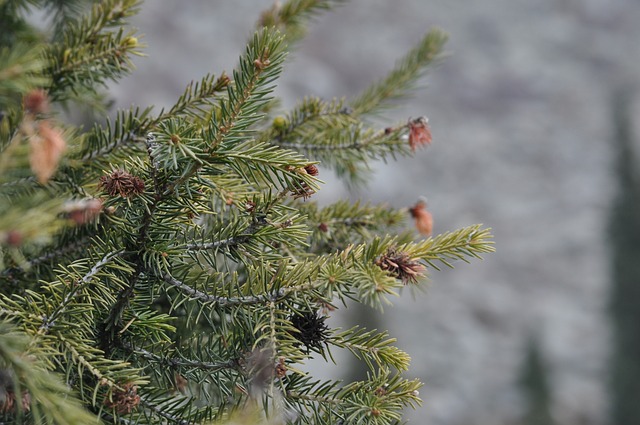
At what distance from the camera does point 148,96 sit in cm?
1370

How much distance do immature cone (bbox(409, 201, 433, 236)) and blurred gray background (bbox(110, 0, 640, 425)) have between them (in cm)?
992

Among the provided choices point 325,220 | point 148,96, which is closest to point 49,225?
point 325,220

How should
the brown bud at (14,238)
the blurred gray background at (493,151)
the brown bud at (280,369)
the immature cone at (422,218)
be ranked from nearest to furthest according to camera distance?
the brown bud at (14,238), the brown bud at (280,369), the immature cone at (422,218), the blurred gray background at (493,151)

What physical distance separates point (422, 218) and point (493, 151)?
55.2 feet

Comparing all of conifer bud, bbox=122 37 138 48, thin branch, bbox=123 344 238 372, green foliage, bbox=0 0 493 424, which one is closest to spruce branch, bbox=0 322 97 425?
green foliage, bbox=0 0 493 424

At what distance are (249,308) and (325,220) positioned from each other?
34cm

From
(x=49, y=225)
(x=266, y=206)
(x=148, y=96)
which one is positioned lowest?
(x=49, y=225)

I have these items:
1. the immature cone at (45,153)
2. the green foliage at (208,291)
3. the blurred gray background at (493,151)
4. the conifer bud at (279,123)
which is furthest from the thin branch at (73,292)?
the blurred gray background at (493,151)

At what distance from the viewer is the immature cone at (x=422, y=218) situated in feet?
2.80

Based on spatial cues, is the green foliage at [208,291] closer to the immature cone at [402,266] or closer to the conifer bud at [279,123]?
the immature cone at [402,266]

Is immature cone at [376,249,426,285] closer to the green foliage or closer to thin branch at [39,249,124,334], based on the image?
the green foliage

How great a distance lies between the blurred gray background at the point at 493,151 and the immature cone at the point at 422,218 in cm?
992

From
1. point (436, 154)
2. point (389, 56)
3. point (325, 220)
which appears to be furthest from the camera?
point (389, 56)

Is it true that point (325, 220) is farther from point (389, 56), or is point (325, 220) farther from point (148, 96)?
point (389, 56)
